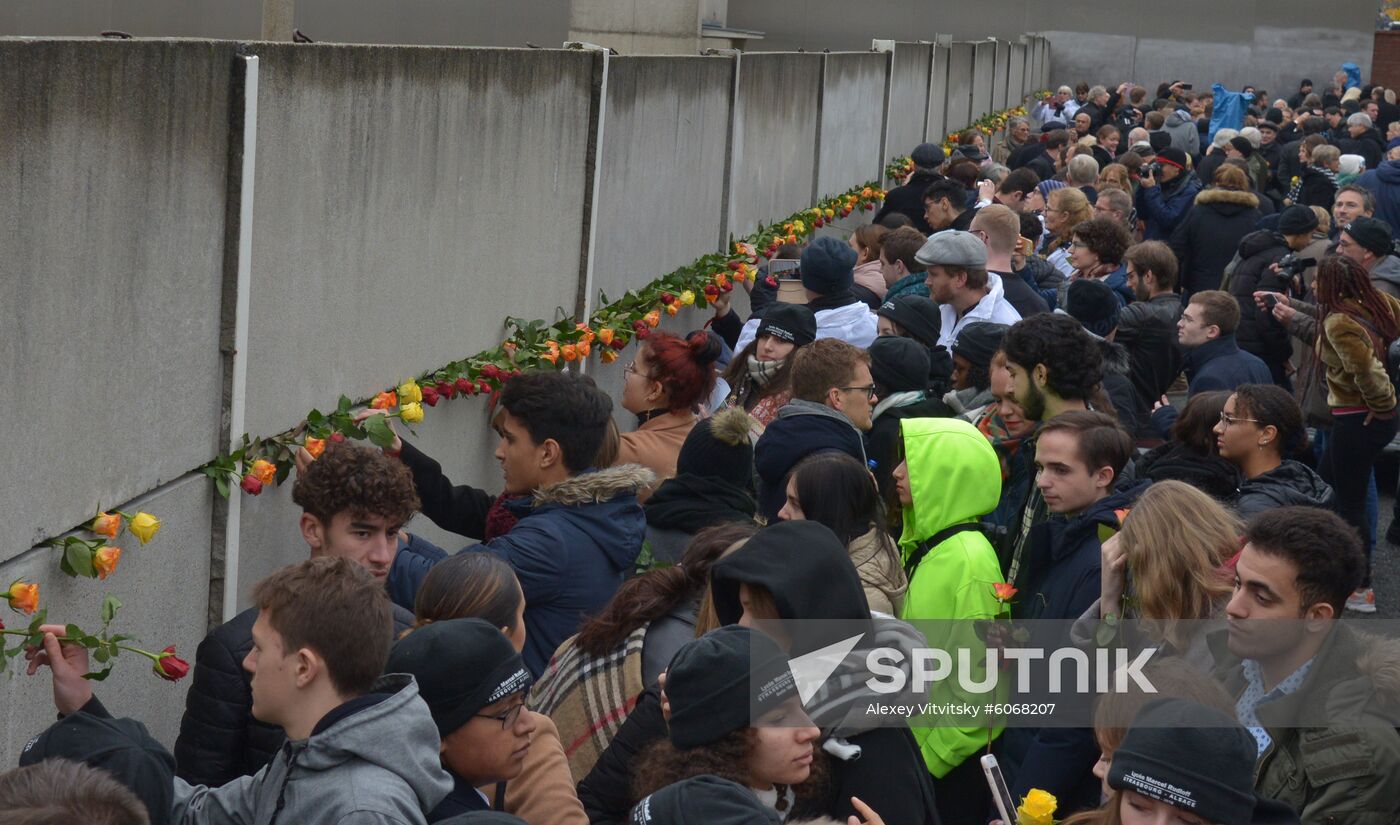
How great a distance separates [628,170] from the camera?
805cm

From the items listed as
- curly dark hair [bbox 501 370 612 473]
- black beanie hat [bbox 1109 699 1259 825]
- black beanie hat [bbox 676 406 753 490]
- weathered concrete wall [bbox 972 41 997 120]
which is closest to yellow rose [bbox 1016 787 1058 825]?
black beanie hat [bbox 1109 699 1259 825]

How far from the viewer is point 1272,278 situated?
402 inches

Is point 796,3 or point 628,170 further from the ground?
point 796,3

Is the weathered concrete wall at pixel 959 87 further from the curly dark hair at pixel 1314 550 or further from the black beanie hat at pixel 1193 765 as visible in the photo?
the black beanie hat at pixel 1193 765

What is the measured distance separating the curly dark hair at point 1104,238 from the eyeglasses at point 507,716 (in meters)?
7.09

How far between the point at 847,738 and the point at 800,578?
0.38 metres

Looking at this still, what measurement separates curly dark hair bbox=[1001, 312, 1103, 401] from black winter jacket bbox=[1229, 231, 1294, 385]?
15.4 ft

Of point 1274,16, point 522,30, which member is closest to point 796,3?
point 1274,16

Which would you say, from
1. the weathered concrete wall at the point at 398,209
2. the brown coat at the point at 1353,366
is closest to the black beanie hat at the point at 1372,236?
the brown coat at the point at 1353,366

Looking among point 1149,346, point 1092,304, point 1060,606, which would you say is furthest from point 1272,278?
point 1060,606

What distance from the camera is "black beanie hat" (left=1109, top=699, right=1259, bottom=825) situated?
117 inches

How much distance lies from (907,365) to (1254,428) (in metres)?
1.33

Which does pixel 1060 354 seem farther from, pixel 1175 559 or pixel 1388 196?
pixel 1388 196

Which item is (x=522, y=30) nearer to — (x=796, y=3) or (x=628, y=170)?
(x=628, y=170)
